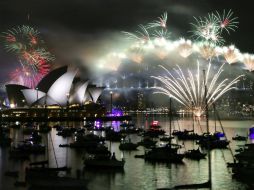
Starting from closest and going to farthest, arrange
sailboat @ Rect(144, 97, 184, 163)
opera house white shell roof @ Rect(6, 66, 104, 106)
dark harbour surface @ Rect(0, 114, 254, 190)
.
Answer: dark harbour surface @ Rect(0, 114, 254, 190) < sailboat @ Rect(144, 97, 184, 163) < opera house white shell roof @ Rect(6, 66, 104, 106)

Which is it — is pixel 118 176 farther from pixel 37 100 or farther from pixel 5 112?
pixel 5 112

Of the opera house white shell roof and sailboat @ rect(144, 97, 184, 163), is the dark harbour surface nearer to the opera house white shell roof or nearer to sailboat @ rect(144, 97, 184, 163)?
sailboat @ rect(144, 97, 184, 163)

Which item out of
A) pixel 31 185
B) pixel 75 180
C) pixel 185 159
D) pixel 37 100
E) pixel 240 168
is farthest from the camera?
pixel 37 100

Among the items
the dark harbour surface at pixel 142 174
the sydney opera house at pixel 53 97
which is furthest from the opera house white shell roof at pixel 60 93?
the dark harbour surface at pixel 142 174

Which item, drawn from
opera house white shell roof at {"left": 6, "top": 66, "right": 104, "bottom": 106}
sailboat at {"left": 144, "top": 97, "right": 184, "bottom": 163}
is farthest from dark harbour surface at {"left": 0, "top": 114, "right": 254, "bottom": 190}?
opera house white shell roof at {"left": 6, "top": 66, "right": 104, "bottom": 106}

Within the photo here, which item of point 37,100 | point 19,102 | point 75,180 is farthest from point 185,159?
point 19,102

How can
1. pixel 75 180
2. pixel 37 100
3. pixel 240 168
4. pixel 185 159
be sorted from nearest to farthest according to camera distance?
pixel 75 180 → pixel 240 168 → pixel 185 159 → pixel 37 100

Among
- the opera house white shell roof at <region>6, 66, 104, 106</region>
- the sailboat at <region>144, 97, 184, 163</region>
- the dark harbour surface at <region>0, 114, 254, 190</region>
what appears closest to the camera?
the dark harbour surface at <region>0, 114, 254, 190</region>

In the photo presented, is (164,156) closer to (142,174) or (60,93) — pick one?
(142,174)
